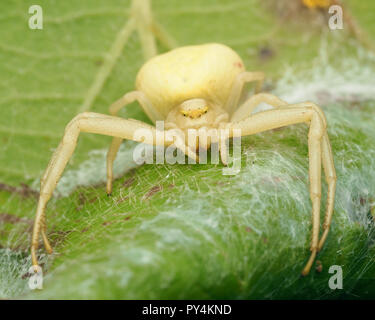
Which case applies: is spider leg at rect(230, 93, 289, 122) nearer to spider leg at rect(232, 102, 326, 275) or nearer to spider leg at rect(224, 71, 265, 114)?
spider leg at rect(224, 71, 265, 114)

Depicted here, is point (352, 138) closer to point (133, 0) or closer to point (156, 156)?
point (156, 156)

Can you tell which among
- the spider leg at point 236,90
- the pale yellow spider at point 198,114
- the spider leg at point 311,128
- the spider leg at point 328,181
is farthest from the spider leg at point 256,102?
the spider leg at point 328,181

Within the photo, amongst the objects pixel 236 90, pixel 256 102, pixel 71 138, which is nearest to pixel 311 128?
pixel 256 102

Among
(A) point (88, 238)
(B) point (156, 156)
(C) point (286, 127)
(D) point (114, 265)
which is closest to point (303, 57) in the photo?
(C) point (286, 127)

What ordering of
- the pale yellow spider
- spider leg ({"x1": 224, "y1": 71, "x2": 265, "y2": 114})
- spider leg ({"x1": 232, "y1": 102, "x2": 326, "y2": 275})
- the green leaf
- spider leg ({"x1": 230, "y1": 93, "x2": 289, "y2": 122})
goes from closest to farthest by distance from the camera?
the green leaf → spider leg ({"x1": 232, "y1": 102, "x2": 326, "y2": 275}) → the pale yellow spider → spider leg ({"x1": 230, "y1": 93, "x2": 289, "y2": 122}) → spider leg ({"x1": 224, "y1": 71, "x2": 265, "y2": 114})

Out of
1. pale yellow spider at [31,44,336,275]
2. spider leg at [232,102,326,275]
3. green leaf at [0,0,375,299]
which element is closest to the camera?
green leaf at [0,0,375,299]

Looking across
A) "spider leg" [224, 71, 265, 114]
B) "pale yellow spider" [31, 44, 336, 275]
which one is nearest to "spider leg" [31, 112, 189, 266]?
"pale yellow spider" [31, 44, 336, 275]
